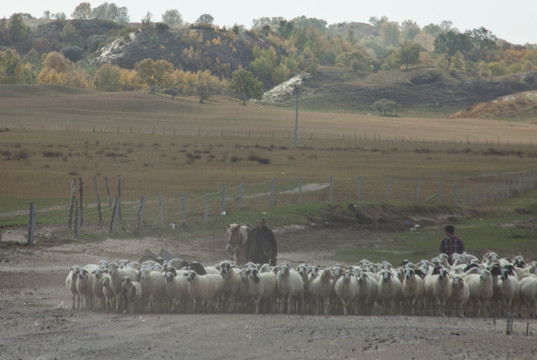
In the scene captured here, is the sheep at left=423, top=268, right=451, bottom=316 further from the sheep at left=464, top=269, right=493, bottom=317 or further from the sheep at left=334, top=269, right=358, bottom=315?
the sheep at left=334, top=269, right=358, bottom=315

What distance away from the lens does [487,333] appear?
15.7 m

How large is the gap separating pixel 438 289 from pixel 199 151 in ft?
200

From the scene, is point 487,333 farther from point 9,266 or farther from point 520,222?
point 520,222

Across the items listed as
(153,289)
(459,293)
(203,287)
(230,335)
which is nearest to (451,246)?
(459,293)

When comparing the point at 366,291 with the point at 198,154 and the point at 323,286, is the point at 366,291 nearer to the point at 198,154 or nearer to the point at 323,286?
the point at 323,286

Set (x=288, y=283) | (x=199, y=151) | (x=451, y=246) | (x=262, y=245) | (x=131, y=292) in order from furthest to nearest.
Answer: (x=199, y=151)
(x=451, y=246)
(x=262, y=245)
(x=288, y=283)
(x=131, y=292)

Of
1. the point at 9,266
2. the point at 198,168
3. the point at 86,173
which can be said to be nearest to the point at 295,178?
the point at 198,168

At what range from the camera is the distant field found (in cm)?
5026

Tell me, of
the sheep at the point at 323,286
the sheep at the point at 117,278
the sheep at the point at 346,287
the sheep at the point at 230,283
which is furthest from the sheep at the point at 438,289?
the sheep at the point at 117,278

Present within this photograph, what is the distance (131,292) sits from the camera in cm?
1730

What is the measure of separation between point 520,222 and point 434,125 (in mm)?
139085

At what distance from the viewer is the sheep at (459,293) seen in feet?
59.3

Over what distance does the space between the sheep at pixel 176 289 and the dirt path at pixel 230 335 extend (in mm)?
582

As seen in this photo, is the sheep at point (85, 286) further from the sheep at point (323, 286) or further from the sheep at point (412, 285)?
the sheep at point (412, 285)
